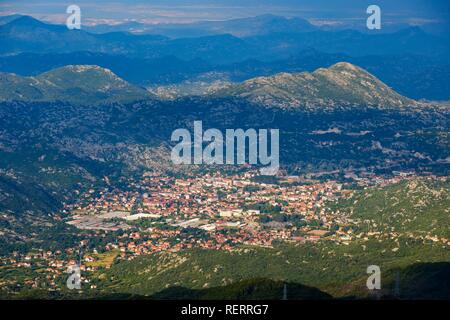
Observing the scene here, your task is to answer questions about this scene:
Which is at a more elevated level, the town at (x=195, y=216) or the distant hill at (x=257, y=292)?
the distant hill at (x=257, y=292)

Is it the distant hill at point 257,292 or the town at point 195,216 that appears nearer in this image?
the distant hill at point 257,292

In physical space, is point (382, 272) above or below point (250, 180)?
above

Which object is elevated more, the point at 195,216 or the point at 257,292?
the point at 257,292

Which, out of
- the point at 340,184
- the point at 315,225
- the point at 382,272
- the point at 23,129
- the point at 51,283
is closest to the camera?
the point at 382,272

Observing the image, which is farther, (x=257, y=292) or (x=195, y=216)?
(x=195, y=216)

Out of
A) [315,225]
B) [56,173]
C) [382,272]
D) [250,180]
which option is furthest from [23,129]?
[382,272]

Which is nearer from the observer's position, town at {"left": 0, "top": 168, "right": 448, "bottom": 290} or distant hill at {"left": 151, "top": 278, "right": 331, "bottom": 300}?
distant hill at {"left": 151, "top": 278, "right": 331, "bottom": 300}
